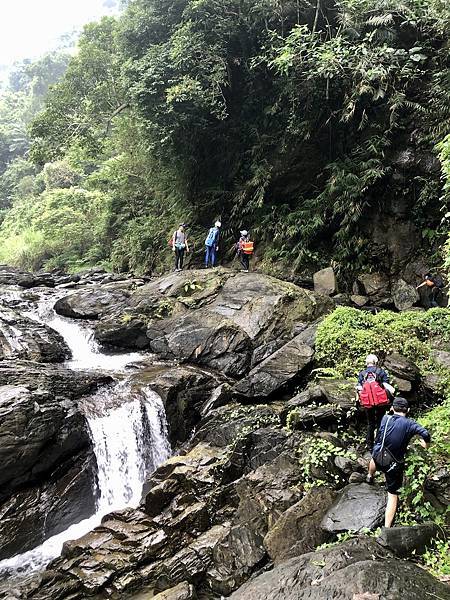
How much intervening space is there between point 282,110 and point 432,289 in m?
8.42

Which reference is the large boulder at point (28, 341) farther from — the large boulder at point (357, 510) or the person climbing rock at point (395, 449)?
the person climbing rock at point (395, 449)

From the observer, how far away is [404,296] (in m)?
13.4

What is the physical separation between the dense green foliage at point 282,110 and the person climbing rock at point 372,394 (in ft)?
26.9

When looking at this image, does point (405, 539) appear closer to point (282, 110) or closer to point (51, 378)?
point (51, 378)

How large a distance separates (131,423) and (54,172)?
32.7 metres

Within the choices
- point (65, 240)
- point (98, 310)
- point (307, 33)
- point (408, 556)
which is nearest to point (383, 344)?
point (408, 556)

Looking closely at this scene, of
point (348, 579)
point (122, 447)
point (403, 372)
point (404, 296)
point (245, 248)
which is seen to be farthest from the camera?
point (245, 248)

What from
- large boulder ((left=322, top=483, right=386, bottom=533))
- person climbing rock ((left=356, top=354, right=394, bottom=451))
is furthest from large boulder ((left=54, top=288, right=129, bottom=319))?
large boulder ((left=322, top=483, right=386, bottom=533))

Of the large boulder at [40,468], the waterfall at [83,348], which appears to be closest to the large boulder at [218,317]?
the waterfall at [83,348]

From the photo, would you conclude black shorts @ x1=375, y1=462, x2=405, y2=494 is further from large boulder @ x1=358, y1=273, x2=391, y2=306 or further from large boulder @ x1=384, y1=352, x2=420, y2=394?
large boulder @ x1=358, y1=273, x2=391, y2=306

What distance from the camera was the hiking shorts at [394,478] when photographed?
562 centimetres

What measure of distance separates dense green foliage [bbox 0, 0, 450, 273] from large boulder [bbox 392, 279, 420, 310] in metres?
1.37

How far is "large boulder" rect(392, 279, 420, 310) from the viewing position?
13.1 m

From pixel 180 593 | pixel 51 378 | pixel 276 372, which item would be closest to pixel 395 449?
pixel 180 593
